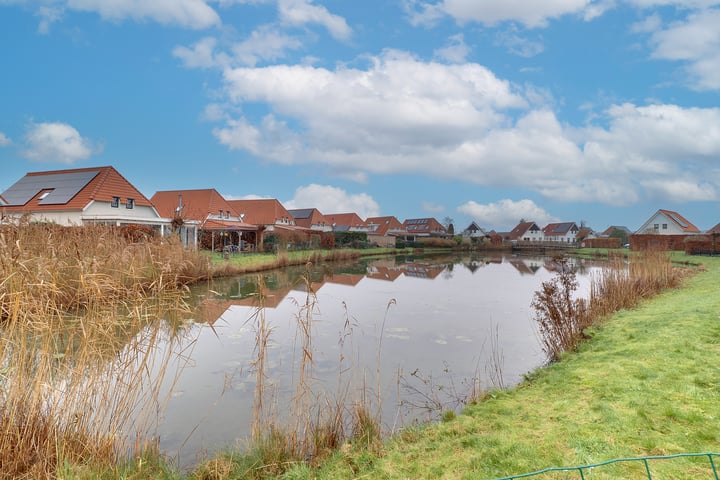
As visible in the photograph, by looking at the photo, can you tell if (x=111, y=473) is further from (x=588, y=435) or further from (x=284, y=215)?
(x=284, y=215)

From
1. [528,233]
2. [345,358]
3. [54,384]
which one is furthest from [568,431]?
[528,233]

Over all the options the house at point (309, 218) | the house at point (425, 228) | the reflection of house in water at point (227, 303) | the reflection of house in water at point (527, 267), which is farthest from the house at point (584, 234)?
the reflection of house in water at point (227, 303)

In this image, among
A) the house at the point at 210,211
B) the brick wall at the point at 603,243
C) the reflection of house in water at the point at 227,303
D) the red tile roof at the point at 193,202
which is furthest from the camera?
the brick wall at the point at 603,243

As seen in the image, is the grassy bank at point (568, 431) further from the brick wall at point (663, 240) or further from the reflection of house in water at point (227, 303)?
the brick wall at point (663, 240)

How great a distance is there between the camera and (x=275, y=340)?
7.29 meters

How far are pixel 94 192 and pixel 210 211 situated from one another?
10051mm

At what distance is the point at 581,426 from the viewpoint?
3355mm

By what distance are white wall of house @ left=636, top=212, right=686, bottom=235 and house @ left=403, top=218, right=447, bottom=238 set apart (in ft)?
89.3

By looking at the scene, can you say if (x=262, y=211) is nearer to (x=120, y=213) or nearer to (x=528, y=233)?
(x=120, y=213)

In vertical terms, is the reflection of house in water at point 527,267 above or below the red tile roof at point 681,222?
below

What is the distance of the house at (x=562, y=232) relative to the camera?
2911 inches

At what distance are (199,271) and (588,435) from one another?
12.5m

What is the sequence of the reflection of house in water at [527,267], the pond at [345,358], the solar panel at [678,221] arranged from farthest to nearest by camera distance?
the solar panel at [678,221]
the reflection of house in water at [527,267]
the pond at [345,358]

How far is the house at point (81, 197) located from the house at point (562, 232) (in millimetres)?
66864
